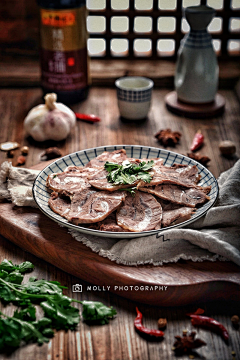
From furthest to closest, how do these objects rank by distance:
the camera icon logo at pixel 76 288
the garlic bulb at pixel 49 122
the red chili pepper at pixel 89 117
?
the red chili pepper at pixel 89 117 → the garlic bulb at pixel 49 122 → the camera icon logo at pixel 76 288

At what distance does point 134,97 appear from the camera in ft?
11.0

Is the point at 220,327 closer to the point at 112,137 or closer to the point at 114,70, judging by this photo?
the point at 112,137

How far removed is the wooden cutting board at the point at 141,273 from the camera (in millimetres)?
1725

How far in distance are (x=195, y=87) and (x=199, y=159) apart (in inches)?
35.6

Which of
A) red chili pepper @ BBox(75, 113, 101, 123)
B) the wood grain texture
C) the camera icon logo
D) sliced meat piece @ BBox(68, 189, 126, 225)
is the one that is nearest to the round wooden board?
red chili pepper @ BBox(75, 113, 101, 123)

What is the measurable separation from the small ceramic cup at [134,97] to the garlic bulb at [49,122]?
1.75 feet

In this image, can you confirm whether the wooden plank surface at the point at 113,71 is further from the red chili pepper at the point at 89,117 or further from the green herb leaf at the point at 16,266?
the green herb leaf at the point at 16,266

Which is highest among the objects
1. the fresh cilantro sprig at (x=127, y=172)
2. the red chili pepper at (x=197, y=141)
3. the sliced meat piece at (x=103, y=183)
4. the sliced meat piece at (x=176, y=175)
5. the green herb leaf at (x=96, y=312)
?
the fresh cilantro sprig at (x=127, y=172)

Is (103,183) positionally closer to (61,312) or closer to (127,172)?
(127,172)

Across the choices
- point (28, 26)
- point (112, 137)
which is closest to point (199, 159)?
point (112, 137)

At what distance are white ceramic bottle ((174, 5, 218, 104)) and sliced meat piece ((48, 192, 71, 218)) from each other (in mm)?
1871

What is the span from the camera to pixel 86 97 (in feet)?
13.1

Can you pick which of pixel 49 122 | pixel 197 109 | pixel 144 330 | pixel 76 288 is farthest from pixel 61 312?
pixel 197 109

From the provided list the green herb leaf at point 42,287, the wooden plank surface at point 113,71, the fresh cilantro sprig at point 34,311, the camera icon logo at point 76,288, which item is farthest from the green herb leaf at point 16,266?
the wooden plank surface at point 113,71
